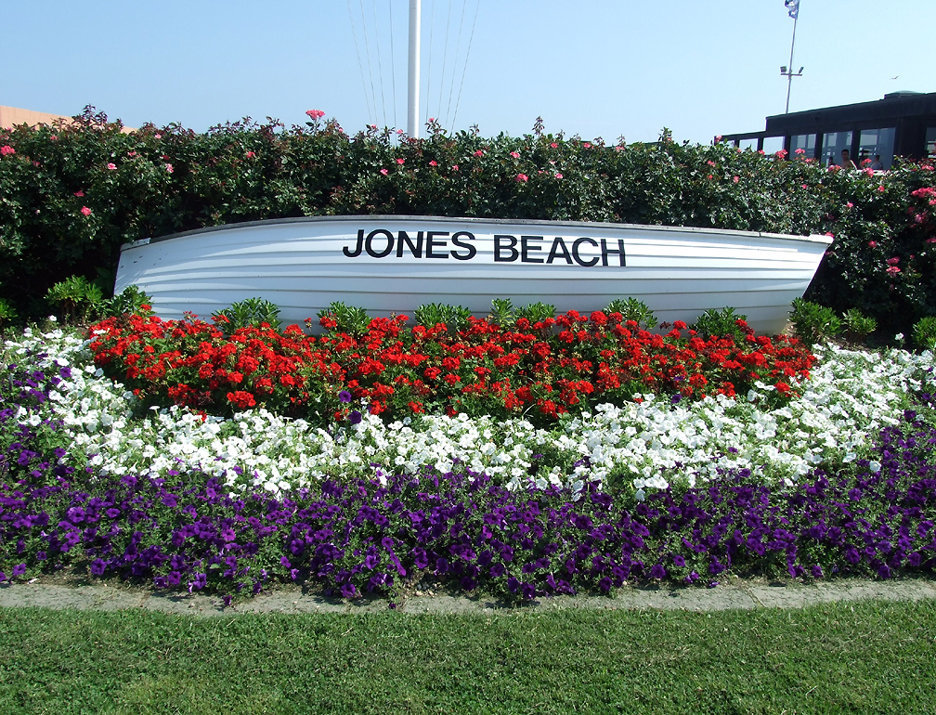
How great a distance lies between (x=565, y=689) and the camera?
103 inches

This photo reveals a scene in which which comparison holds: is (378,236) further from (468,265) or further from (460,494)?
(460,494)

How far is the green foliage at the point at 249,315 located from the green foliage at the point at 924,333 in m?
5.48

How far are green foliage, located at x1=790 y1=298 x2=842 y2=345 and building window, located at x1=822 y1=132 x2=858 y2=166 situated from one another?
10.8 m

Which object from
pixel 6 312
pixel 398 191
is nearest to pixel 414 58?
pixel 398 191

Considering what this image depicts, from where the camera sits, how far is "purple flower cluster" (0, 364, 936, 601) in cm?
323

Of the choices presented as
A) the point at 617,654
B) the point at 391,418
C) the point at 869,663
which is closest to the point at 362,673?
the point at 617,654

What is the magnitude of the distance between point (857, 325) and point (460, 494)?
503cm

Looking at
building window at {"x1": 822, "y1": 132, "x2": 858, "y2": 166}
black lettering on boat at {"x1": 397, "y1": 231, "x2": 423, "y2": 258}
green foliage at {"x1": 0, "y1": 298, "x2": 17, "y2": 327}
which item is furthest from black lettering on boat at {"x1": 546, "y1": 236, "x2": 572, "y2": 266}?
building window at {"x1": 822, "y1": 132, "x2": 858, "y2": 166}

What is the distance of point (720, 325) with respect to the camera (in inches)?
236

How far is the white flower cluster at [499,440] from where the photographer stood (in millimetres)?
3967

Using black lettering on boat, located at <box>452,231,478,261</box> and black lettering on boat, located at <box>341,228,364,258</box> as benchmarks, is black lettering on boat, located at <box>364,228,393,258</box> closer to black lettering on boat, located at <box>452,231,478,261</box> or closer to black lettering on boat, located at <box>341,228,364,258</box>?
black lettering on boat, located at <box>341,228,364,258</box>

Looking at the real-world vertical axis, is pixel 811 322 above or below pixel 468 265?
below

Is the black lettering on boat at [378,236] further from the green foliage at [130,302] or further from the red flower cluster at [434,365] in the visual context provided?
the green foliage at [130,302]

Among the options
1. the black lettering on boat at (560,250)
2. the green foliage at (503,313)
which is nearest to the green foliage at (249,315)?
the green foliage at (503,313)
